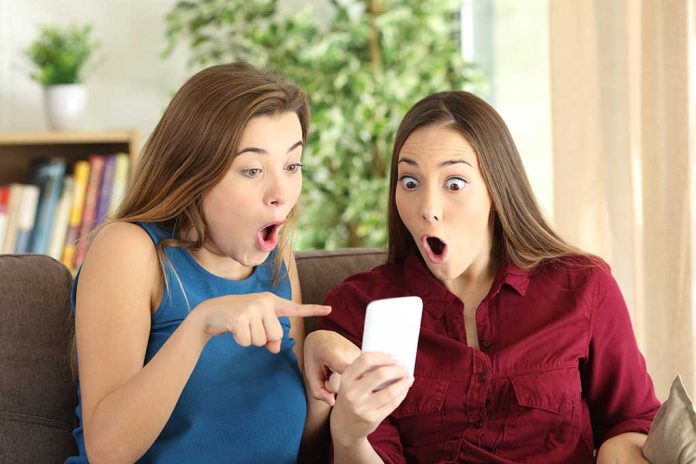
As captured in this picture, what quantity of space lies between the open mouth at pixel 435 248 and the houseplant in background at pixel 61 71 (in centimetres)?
217

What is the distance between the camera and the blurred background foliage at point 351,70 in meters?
3.35

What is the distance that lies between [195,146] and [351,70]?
1.88m

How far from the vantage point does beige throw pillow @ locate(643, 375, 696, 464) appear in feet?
4.67

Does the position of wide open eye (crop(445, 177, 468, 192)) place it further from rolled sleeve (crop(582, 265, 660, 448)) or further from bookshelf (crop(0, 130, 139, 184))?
bookshelf (crop(0, 130, 139, 184))

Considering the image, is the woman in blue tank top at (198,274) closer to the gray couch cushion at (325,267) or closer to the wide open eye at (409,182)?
the wide open eye at (409,182)

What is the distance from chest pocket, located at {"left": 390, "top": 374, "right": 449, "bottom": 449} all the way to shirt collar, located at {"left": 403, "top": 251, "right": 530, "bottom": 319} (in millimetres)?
126

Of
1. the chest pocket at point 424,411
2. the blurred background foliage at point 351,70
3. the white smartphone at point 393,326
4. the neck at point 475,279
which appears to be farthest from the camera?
the blurred background foliage at point 351,70

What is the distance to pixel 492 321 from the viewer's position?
1701 mm

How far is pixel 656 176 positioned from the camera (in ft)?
6.89

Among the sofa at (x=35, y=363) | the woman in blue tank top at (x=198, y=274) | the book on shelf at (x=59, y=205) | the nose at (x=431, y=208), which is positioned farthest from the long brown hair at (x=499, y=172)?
the book on shelf at (x=59, y=205)

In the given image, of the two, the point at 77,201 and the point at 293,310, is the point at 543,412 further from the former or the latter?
the point at 77,201

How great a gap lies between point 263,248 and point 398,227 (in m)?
0.33

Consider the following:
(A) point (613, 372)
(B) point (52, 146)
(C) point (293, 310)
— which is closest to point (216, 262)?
(C) point (293, 310)

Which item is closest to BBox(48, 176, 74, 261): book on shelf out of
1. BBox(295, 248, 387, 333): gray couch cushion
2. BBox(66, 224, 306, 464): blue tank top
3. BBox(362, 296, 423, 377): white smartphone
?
BBox(295, 248, 387, 333): gray couch cushion
